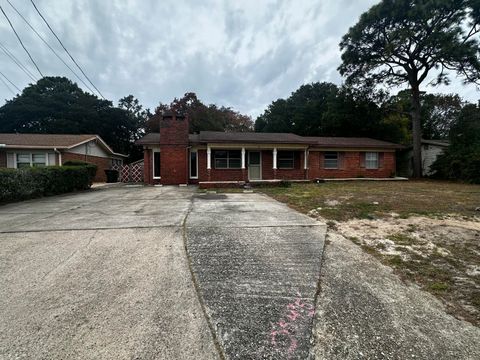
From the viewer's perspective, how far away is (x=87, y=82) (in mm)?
11789

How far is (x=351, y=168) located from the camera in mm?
16531

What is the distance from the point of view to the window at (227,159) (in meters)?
14.8

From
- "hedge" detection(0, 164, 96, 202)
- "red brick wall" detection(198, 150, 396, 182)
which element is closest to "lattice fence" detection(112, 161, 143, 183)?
"hedge" detection(0, 164, 96, 202)

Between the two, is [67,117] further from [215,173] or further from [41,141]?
[215,173]

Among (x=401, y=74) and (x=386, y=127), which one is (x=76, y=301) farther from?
(x=386, y=127)

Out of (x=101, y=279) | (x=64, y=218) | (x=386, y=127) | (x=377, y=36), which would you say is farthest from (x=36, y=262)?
A: (x=386, y=127)

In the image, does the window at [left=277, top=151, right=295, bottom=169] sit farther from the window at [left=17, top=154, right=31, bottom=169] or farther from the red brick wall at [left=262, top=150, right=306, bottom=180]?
the window at [left=17, top=154, right=31, bottom=169]

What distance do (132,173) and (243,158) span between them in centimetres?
1198

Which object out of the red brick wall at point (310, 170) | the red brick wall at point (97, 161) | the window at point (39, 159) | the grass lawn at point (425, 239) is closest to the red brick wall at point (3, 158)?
the window at point (39, 159)

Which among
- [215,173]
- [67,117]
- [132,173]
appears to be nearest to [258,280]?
[215,173]

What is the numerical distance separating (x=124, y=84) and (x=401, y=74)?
21.1 m

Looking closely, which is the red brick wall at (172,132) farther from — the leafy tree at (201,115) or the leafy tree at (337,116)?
the leafy tree at (337,116)

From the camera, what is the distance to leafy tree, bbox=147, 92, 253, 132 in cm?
2826

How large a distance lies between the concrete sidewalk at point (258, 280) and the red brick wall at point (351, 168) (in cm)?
1178
